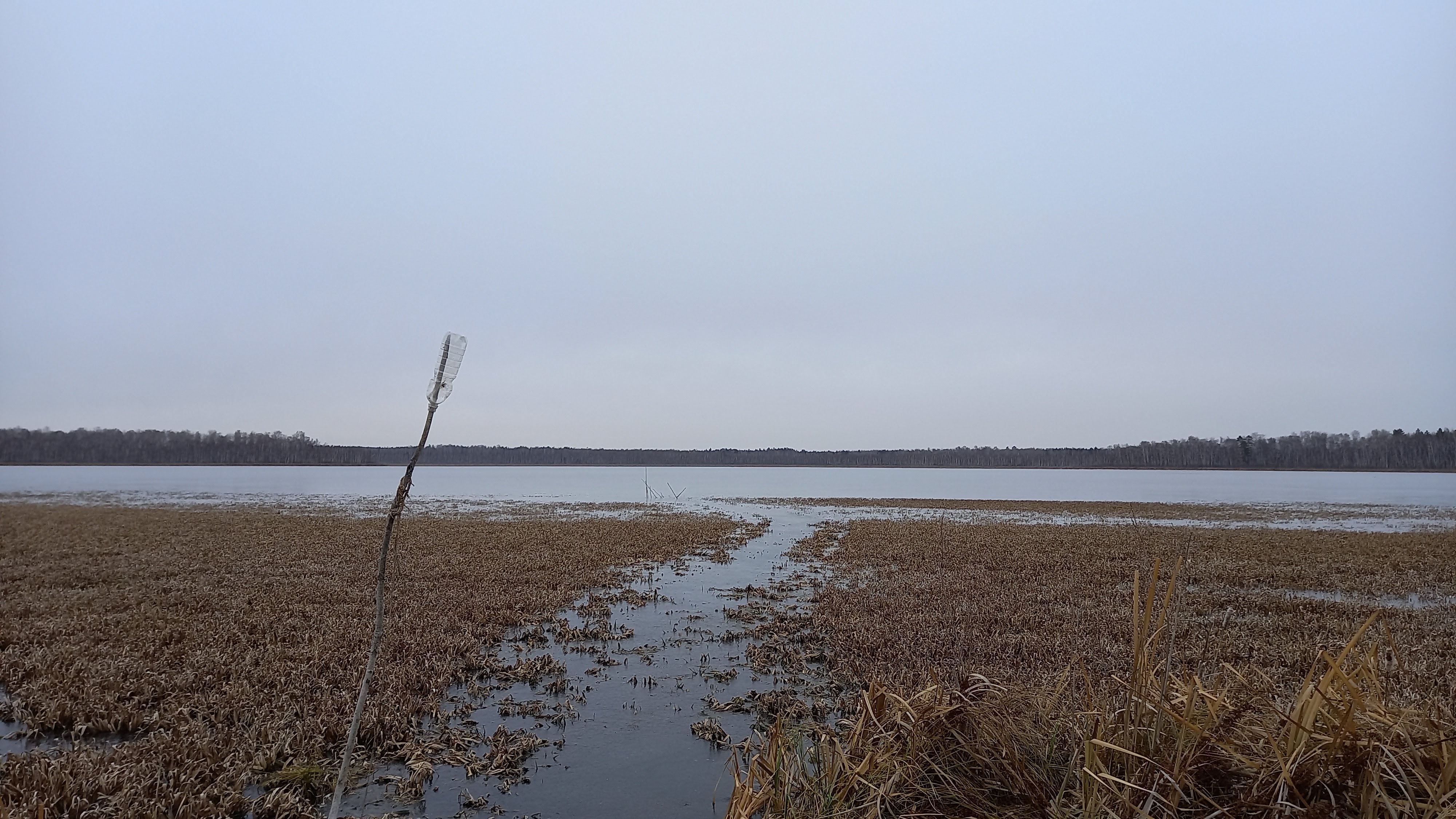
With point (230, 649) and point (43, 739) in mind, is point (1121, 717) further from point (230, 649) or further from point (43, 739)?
point (230, 649)

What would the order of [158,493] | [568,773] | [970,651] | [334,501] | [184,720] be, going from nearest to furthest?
[568,773] < [184,720] < [970,651] < [334,501] < [158,493]

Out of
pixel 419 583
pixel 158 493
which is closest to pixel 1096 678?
pixel 419 583

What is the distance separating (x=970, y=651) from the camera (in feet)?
35.7

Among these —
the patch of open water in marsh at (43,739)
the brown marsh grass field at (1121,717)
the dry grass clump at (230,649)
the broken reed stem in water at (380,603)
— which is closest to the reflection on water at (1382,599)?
the brown marsh grass field at (1121,717)

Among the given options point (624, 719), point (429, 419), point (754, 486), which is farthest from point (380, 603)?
point (754, 486)

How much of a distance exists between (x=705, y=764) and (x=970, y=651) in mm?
5463

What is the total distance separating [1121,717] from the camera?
13.2 ft

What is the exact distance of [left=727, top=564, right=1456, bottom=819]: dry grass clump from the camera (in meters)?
3.07

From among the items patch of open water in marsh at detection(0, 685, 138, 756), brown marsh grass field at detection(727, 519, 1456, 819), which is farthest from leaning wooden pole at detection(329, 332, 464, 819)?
patch of open water in marsh at detection(0, 685, 138, 756)

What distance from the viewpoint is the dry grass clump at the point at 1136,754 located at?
307 centimetres

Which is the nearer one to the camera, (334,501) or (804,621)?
(804,621)

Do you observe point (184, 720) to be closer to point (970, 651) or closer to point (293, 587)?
point (293, 587)

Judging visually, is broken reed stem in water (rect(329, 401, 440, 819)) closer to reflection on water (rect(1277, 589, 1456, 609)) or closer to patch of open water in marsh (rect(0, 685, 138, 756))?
patch of open water in marsh (rect(0, 685, 138, 756))

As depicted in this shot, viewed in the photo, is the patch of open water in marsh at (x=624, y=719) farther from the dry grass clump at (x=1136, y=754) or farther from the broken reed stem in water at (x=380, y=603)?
the broken reed stem in water at (x=380, y=603)
